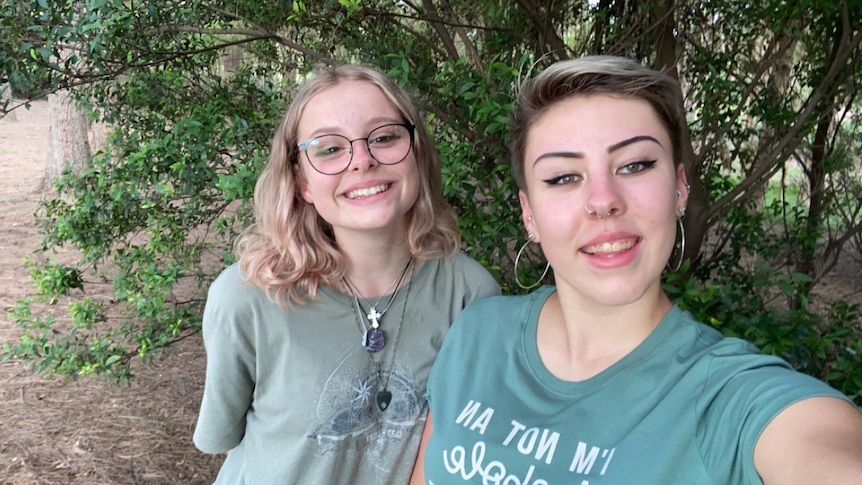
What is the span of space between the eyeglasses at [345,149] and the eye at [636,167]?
2.29 feet

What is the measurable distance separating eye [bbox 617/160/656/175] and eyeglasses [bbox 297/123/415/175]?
2.29 feet

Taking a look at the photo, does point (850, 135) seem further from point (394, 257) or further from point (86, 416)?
point (86, 416)

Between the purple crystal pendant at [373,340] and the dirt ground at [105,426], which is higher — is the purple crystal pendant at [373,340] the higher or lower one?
the higher one

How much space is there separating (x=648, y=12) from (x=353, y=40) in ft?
5.93

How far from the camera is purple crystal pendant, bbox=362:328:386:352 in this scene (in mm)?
1857

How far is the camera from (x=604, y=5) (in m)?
4.44

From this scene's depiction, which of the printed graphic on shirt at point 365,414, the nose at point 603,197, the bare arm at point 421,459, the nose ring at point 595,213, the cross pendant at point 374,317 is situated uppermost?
the nose at point 603,197

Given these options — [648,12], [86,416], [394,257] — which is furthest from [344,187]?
[86,416]

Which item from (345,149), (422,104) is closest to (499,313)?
(345,149)

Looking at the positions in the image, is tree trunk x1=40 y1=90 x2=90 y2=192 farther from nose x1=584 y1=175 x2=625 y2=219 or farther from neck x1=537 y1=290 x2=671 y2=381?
nose x1=584 y1=175 x2=625 y2=219

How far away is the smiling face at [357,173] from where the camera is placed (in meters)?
1.85

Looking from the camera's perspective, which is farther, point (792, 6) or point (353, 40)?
point (353, 40)

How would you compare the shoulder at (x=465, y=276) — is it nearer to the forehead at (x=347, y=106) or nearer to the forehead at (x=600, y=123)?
the forehead at (x=347, y=106)

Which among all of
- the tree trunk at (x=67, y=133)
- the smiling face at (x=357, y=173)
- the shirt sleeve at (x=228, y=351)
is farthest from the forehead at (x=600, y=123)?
the tree trunk at (x=67, y=133)
